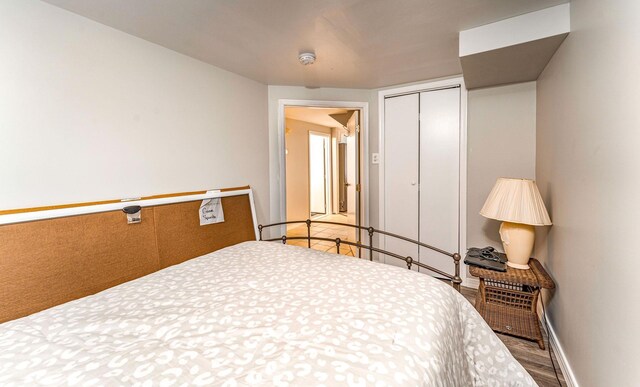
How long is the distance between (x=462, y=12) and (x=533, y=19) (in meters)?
0.44

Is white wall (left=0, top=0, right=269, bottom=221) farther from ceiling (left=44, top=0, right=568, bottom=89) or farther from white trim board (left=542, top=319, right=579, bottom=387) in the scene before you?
white trim board (left=542, top=319, right=579, bottom=387)

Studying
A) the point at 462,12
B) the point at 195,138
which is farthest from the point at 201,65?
the point at 462,12

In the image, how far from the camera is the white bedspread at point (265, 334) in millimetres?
755

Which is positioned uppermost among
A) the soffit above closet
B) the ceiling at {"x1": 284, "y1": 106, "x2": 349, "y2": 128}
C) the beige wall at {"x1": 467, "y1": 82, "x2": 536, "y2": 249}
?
the ceiling at {"x1": 284, "y1": 106, "x2": 349, "y2": 128}

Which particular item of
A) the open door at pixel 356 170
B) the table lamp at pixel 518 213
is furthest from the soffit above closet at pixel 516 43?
the open door at pixel 356 170

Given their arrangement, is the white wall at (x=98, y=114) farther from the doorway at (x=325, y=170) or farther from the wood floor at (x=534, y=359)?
the wood floor at (x=534, y=359)

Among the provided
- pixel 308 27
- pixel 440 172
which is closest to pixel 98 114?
pixel 308 27

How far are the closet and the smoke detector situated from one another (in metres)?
1.28

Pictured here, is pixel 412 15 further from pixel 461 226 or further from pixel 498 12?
pixel 461 226

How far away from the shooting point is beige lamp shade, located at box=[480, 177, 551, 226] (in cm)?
186

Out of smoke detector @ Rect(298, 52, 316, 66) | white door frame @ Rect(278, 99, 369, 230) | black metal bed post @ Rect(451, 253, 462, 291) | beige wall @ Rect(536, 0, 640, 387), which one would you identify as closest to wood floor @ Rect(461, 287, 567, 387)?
beige wall @ Rect(536, 0, 640, 387)

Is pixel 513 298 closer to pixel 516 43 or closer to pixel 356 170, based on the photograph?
pixel 516 43

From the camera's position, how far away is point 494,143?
263 cm

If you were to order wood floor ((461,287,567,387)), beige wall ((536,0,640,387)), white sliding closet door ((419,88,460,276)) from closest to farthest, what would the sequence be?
beige wall ((536,0,640,387)) → wood floor ((461,287,567,387)) → white sliding closet door ((419,88,460,276))
